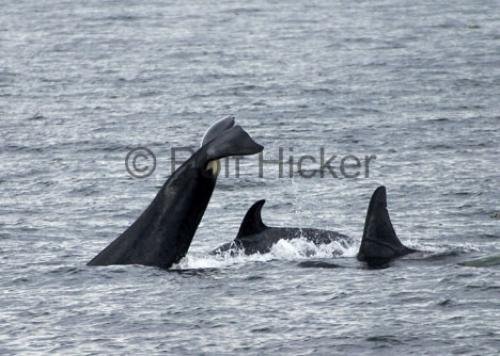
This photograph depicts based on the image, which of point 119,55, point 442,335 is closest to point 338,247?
point 442,335

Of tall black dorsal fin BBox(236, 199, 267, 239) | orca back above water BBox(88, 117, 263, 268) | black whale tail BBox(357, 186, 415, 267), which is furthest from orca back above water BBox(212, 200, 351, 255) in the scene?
orca back above water BBox(88, 117, 263, 268)

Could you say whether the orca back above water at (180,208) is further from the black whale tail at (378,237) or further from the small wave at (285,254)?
the black whale tail at (378,237)

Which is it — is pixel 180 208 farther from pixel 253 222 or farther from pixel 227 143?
pixel 253 222

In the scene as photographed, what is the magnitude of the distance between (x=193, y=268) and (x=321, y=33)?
137 ft

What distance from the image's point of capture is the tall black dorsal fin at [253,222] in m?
23.0

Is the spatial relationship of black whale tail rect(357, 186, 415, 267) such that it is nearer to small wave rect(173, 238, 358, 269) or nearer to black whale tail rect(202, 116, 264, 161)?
small wave rect(173, 238, 358, 269)

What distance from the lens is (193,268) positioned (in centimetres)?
2198

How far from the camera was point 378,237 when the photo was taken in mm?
22344

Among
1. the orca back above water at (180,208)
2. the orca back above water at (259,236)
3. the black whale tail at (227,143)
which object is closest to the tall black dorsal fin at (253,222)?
the orca back above water at (259,236)

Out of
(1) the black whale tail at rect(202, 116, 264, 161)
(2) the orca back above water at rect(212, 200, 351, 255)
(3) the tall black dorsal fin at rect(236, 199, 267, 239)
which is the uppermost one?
(1) the black whale tail at rect(202, 116, 264, 161)

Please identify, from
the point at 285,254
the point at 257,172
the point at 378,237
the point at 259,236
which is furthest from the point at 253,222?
the point at 257,172

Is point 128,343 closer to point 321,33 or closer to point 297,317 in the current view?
point 297,317

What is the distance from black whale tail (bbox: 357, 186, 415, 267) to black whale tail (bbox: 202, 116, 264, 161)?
287 centimetres

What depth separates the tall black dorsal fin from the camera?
23.0 metres
